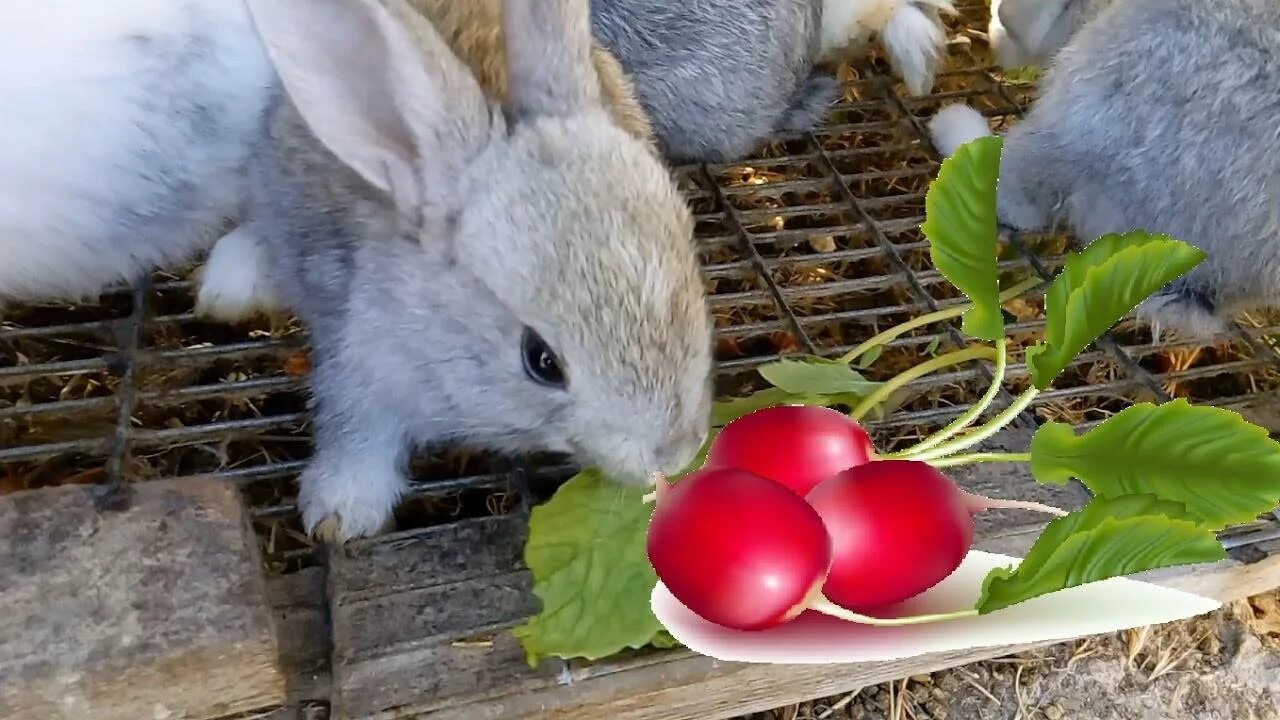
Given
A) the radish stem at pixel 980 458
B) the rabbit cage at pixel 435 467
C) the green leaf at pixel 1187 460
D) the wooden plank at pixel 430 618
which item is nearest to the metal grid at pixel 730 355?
the rabbit cage at pixel 435 467

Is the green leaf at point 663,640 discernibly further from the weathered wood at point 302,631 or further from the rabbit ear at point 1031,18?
the rabbit ear at point 1031,18

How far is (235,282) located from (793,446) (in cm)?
80

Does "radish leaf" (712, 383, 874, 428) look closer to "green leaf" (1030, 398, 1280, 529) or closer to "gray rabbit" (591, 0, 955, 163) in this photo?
"green leaf" (1030, 398, 1280, 529)

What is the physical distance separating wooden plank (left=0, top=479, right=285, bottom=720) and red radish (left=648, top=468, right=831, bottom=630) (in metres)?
0.38

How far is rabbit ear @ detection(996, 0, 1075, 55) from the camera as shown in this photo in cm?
186

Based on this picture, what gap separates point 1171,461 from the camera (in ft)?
3.21

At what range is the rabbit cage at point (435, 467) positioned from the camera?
3.31ft

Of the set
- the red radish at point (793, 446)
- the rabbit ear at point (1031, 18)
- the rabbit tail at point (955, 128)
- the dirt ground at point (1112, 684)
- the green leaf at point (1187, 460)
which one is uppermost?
the rabbit ear at point (1031, 18)

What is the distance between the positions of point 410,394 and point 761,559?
0.46 m

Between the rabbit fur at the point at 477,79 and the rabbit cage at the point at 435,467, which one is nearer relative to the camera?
the rabbit cage at the point at 435,467

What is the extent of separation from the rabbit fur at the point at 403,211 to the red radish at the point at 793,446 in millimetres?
53

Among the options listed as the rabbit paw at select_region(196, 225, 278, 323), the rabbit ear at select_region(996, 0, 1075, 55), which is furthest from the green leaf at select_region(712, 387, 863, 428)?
the rabbit ear at select_region(996, 0, 1075, 55)

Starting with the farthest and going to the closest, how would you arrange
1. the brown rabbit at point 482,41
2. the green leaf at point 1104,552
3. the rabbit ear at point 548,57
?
1. the brown rabbit at point 482,41
2. the rabbit ear at point 548,57
3. the green leaf at point 1104,552

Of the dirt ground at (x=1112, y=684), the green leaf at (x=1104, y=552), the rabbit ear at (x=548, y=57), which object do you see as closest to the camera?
the green leaf at (x=1104, y=552)
